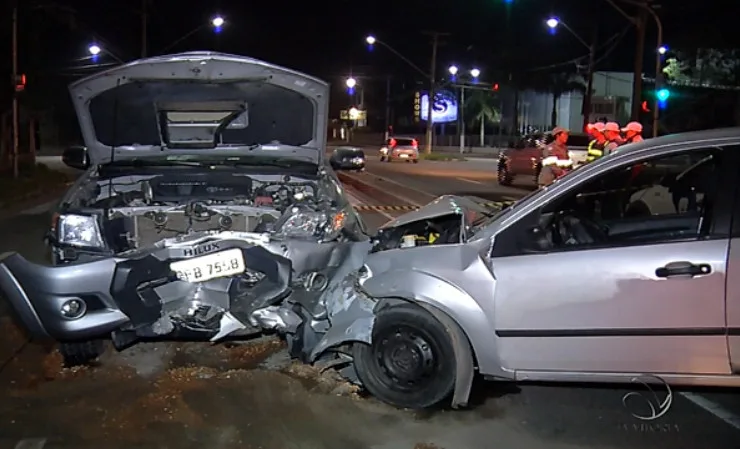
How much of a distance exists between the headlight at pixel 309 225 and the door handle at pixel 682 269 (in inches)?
90.9

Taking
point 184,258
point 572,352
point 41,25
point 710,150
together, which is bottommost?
point 572,352

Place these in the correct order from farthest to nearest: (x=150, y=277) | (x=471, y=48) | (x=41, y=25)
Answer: (x=471, y=48), (x=41, y=25), (x=150, y=277)

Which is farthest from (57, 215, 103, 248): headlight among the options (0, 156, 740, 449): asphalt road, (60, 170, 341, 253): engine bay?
(0, 156, 740, 449): asphalt road

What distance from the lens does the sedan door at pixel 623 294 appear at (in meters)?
4.70

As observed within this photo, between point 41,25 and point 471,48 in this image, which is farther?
point 471,48

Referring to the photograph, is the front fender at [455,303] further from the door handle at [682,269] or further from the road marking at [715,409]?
the road marking at [715,409]

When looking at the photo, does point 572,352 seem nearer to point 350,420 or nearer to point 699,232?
point 699,232

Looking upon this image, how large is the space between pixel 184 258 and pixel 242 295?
44 centimetres

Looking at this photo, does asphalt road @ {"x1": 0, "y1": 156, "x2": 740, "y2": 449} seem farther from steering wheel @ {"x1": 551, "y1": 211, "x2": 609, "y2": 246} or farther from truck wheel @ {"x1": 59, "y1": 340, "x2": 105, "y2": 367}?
steering wheel @ {"x1": 551, "y1": 211, "x2": 609, "y2": 246}

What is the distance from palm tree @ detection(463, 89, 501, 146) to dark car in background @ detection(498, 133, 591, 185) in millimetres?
44595

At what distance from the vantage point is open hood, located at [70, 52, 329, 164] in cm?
683

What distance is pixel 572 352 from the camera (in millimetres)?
4941

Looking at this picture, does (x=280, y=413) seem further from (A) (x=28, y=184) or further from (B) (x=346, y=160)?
(A) (x=28, y=184)

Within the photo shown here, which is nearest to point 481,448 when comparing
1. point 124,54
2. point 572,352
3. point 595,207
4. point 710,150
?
point 572,352
